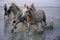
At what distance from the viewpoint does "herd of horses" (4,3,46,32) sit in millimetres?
1797

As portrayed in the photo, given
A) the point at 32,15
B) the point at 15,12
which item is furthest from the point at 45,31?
the point at 15,12

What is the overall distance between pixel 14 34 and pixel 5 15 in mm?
277


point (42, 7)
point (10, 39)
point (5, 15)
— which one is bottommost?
point (10, 39)

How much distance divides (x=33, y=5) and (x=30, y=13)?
112mm

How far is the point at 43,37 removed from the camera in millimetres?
1792

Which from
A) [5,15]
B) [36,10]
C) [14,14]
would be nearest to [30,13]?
[36,10]

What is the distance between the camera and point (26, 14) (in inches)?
70.7

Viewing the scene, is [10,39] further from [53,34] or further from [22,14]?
[53,34]

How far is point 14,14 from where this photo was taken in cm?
182

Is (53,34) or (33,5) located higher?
(33,5)

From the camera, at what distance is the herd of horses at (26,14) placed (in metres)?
1.80

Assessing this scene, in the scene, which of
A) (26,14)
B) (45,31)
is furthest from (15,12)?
(45,31)

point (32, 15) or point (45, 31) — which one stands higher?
point (32, 15)

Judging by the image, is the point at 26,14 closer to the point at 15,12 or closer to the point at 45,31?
the point at 15,12
